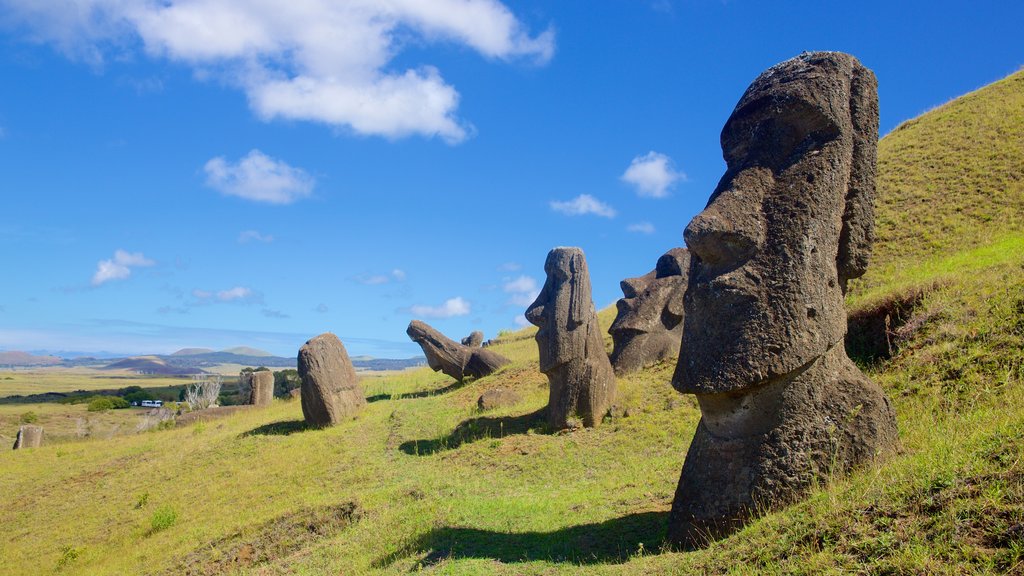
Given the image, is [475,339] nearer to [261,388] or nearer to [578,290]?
[261,388]

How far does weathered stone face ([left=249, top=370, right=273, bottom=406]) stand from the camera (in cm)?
A: 2902

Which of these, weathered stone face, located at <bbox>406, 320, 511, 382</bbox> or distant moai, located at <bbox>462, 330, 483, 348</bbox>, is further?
distant moai, located at <bbox>462, 330, 483, 348</bbox>

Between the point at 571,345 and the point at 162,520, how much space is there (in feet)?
26.9

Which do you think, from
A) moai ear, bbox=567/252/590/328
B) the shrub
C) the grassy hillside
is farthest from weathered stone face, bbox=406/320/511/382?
the shrub

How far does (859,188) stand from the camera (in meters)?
6.79

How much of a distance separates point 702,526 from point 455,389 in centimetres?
1724

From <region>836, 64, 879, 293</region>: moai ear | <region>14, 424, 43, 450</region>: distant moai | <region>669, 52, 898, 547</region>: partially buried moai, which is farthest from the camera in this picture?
<region>14, 424, 43, 450</region>: distant moai

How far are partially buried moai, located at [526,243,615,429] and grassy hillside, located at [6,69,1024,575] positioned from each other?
1.95ft

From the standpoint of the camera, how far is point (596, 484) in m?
10.3

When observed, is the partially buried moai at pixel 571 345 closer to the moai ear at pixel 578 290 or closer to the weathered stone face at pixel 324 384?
the moai ear at pixel 578 290

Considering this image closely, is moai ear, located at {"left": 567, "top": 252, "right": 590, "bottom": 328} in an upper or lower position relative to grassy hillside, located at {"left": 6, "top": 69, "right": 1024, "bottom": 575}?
upper

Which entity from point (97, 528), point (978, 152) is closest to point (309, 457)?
point (97, 528)

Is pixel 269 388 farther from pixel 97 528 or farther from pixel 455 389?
pixel 97 528

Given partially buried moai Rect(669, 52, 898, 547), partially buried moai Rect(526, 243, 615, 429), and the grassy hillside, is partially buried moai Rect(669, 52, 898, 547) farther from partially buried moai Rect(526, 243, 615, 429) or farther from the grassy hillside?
partially buried moai Rect(526, 243, 615, 429)
